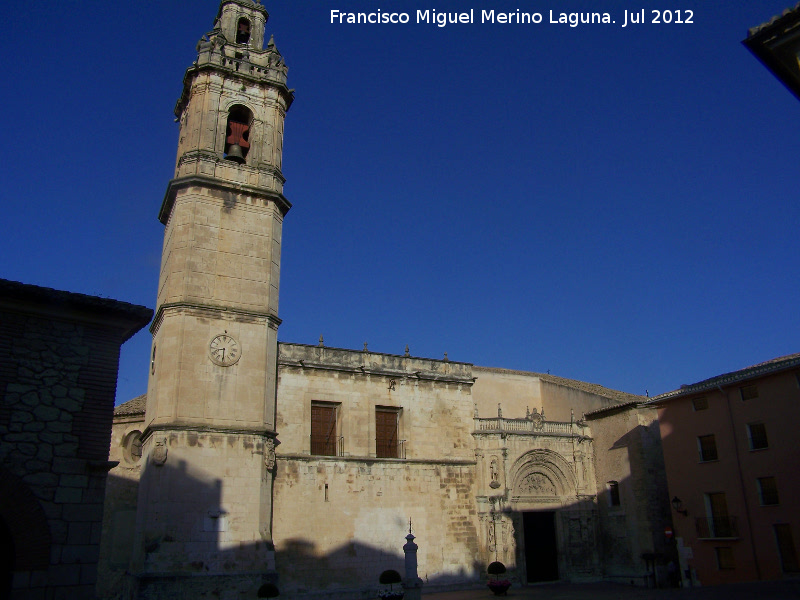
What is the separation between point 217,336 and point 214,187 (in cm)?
494

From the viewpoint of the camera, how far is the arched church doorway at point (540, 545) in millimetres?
25594

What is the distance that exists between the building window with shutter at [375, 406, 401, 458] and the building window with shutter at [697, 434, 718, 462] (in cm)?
1090

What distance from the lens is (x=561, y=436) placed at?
27.8 m

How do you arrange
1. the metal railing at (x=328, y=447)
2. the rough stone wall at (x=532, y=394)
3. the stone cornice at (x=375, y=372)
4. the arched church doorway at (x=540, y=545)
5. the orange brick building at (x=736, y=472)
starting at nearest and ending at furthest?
1. the orange brick building at (x=736, y=472)
2. the metal railing at (x=328, y=447)
3. the stone cornice at (x=375, y=372)
4. the arched church doorway at (x=540, y=545)
5. the rough stone wall at (x=532, y=394)

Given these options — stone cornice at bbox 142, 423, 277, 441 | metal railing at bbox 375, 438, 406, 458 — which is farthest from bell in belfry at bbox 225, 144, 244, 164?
metal railing at bbox 375, 438, 406, 458

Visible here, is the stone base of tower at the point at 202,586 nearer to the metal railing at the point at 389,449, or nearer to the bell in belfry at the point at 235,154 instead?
the metal railing at the point at 389,449

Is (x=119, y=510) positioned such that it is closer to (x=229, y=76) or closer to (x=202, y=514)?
(x=202, y=514)

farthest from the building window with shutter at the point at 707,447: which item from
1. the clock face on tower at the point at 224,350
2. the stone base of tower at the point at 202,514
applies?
the clock face on tower at the point at 224,350

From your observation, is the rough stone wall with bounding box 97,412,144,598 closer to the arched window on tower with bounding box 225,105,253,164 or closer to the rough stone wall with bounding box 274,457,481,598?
the rough stone wall with bounding box 274,457,481,598

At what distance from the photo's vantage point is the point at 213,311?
776 inches

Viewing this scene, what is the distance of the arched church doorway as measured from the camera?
25.6m

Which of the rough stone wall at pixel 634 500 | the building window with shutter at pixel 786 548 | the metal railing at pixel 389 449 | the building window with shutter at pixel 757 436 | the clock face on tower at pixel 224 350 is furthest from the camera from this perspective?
the rough stone wall at pixel 634 500

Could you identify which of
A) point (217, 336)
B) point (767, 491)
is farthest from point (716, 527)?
point (217, 336)

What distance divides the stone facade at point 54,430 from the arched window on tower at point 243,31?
712 inches
